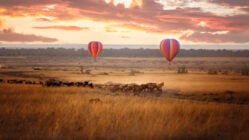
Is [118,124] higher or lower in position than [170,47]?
lower

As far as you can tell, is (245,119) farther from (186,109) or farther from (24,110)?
(24,110)

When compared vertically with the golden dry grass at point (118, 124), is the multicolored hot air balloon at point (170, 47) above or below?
above

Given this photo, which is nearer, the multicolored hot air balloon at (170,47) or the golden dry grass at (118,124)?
A: the golden dry grass at (118,124)

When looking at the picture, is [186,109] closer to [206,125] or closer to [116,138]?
[206,125]

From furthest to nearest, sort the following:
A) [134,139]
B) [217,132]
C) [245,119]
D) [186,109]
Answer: [186,109] < [245,119] < [217,132] < [134,139]

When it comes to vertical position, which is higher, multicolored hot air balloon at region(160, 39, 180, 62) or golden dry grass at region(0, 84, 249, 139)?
multicolored hot air balloon at region(160, 39, 180, 62)

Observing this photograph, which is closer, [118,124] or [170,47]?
[118,124]

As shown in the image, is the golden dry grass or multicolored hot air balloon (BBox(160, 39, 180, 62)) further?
multicolored hot air balloon (BBox(160, 39, 180, 62))

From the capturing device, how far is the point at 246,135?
938cm

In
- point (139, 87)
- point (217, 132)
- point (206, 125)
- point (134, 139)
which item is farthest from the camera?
point (139, 87)

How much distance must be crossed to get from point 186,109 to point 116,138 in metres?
5.82

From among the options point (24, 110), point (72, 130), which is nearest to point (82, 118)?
point (72, 130)

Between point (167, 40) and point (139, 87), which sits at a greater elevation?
point (167, 40)

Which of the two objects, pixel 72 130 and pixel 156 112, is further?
pixel 156 112
